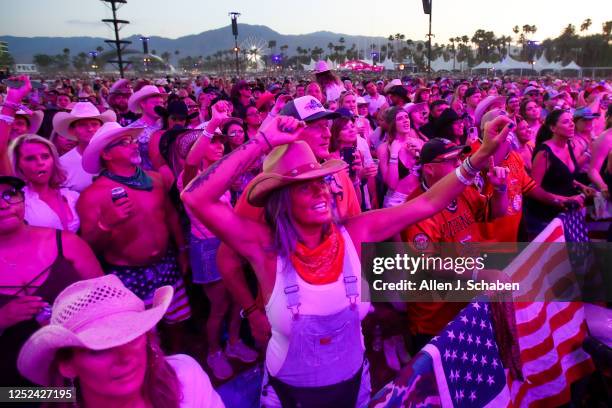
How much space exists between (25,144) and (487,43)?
406 ft

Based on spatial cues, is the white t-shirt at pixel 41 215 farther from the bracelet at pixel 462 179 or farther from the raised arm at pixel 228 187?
the bracelet at pixel 462 179

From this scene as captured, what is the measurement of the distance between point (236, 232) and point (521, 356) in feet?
6.01

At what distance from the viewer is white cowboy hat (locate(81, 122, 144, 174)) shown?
3.21 m

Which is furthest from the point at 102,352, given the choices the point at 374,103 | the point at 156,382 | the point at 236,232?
the point at 374,103

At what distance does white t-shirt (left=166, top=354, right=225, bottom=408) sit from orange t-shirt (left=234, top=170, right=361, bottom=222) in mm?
855

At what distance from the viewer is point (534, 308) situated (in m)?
2.70

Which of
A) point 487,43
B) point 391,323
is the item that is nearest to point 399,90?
point 391,323

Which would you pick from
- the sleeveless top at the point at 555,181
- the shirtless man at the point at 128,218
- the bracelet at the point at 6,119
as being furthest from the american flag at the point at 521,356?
the bracelet at the point at 6,119

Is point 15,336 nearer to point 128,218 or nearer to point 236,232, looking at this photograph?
Answer: point 128,218

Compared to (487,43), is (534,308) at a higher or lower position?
lower

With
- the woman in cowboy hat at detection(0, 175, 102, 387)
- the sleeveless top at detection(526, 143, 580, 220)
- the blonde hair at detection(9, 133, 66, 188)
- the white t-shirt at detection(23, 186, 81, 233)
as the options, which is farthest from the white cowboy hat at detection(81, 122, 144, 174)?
the sleeveless top at detection(526, 143, 580, 220)

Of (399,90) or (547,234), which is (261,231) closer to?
(547,234)

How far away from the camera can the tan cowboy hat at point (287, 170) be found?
6.53 feet

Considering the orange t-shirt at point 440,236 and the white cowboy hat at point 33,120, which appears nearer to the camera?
the orange t-shirt at point 440,236
